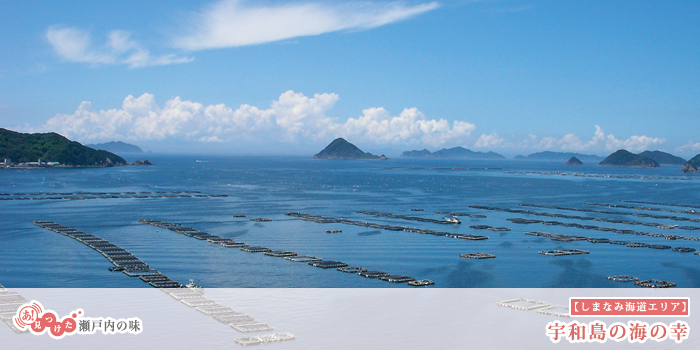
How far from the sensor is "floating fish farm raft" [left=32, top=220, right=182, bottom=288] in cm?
3759

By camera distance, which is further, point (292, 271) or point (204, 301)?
point (292, 271)

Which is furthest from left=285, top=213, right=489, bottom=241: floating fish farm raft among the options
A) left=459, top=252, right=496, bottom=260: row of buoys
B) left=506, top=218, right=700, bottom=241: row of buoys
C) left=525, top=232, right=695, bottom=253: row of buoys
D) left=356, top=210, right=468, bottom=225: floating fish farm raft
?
left=506, top=218, right=700, bottom=241: row of buoys

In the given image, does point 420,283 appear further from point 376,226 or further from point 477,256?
point 376,226

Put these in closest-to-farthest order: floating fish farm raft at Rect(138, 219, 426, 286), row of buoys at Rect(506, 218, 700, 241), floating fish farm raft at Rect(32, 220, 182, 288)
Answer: floating fish farm raft at Rect(32, 220, 182, 288) < floating fish farm raft at Rect(138, 219, 426, 286) < row of buoys at Rect(506, 218, 700, 241)

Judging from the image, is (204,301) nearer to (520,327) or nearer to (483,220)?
Answer: (520,327)

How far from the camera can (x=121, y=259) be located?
4456 centimetres

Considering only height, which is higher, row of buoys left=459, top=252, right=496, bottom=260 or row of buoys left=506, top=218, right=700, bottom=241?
row of buoys left=506, top=218, right=700, bottom=241

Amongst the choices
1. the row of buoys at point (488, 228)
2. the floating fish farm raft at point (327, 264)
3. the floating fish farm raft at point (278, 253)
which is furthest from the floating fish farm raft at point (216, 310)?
the row of buoys at point (488, 228)

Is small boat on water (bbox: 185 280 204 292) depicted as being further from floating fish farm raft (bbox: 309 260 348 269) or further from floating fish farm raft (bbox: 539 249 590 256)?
floating fish farm raft (bbox: 539 249 590 256)

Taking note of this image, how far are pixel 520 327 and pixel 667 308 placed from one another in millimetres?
7472

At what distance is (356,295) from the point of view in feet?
112

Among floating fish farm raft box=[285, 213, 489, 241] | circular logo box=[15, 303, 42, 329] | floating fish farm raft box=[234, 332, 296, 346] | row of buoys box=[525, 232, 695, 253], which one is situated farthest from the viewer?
floating fish farm raft box=[285, 213, 489, 241]

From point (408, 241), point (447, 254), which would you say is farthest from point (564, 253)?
point (408, 241)

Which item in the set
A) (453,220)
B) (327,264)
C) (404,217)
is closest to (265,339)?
(327,264)
